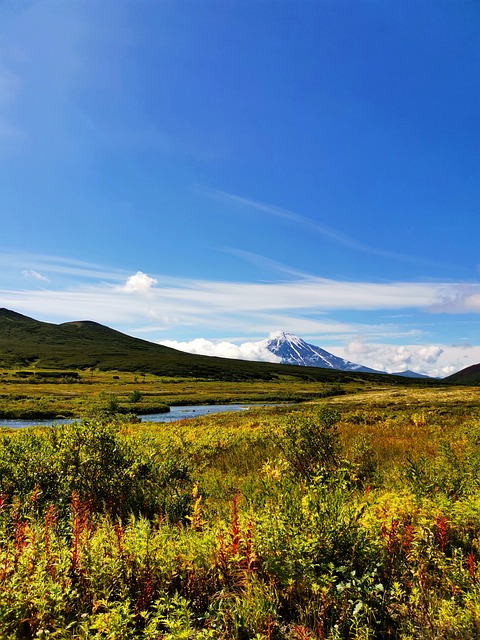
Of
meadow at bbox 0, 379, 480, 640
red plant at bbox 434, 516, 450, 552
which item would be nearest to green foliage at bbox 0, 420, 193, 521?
meadow at bbox 0, 379, 480, 640

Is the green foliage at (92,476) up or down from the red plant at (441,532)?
down

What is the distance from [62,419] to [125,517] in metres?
52.8

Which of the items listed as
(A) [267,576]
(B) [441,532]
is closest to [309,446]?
(B) [441,532]

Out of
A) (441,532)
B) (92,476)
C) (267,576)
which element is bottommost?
(92,476)

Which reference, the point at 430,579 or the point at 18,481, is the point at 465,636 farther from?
the point at 18,481

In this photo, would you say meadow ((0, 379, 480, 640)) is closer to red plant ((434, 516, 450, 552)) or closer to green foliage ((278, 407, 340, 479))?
red plant ((434, 516, 450, 552))

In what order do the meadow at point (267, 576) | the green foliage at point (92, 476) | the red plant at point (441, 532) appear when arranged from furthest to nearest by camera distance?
the green foliage at point (92, 476), the red plant at point (441, 532), the meadow at point (267, 576)

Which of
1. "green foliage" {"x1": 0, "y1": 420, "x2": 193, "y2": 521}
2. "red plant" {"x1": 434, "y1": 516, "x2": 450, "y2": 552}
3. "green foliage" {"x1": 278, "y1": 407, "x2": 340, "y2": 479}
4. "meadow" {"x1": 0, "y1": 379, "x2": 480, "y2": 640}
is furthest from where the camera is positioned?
"green foliage" {"x1": 278, "y1": 407, "x2": 340, "y2": 479}

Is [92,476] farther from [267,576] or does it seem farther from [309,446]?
[309,446]

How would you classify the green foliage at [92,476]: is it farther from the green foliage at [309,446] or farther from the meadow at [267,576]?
the green foliage at [309,446]

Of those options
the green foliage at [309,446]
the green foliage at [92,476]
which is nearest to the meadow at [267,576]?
the green foliage at [92,476]

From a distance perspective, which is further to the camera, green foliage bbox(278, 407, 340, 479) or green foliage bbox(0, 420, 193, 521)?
green foliage bbox(278, 407, 340, 479)

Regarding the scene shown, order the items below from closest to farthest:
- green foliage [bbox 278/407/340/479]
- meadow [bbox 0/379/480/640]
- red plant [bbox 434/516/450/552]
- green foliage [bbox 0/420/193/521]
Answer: meadow [bbox 0/379/480/640] < red plant [bbox 434/516/450/552] < green foliage [bbox 0/420/193/521] < green foliage [bbox 278/407/340/479]

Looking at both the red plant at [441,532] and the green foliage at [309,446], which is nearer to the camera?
the red plant at [441,532]
